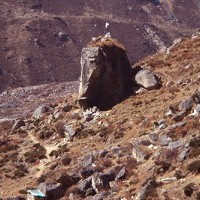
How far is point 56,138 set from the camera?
39.5 metres

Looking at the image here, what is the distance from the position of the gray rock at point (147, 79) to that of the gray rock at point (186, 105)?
918 centimetres

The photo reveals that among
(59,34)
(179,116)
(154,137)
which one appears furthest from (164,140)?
(59,34)

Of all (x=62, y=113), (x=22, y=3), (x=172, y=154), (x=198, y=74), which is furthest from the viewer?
(x=22, y=3)

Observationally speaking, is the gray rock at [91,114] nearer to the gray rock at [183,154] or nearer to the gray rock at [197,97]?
the gray rock at [197,97]

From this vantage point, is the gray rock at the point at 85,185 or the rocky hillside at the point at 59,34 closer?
the gray rock at the point at 85,185

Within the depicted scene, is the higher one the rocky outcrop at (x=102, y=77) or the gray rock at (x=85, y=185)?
the rocky outcrop at (x=102, y=77)

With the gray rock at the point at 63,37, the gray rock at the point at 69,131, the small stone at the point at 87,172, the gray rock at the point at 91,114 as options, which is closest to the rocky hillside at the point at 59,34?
the gray rock at the point at 63,37

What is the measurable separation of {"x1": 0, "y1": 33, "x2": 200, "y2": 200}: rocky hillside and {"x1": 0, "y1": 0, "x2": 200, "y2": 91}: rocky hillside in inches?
3832

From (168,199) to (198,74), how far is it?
730 inches

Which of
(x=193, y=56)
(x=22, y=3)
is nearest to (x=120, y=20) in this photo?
(x=22, y=3)

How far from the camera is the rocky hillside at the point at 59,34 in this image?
14812cm

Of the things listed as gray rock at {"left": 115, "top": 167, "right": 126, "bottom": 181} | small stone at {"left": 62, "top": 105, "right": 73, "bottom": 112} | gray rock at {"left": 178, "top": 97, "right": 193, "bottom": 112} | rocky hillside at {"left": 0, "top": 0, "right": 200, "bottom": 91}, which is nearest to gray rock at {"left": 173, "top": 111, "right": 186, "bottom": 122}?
gray rock at {"left": 178, "top": 97, "right": 193, "bottom": 112}

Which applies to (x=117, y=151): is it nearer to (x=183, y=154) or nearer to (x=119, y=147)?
(x=119, y=147)

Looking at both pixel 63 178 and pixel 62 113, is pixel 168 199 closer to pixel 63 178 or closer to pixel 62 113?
pixel 63 178
